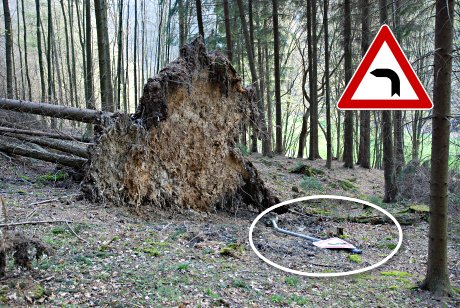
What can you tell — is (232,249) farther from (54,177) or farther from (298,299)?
(54,177)

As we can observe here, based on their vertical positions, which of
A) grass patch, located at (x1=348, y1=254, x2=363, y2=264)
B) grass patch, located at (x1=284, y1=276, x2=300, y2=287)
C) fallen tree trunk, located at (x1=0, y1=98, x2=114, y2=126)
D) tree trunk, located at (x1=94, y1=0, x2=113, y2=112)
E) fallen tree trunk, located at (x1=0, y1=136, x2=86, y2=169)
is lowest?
grass patch, located at (x1=348, y1=254, x2=363, y2=264)

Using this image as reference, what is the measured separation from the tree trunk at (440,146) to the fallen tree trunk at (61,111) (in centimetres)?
536

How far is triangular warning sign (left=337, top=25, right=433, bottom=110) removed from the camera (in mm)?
4641

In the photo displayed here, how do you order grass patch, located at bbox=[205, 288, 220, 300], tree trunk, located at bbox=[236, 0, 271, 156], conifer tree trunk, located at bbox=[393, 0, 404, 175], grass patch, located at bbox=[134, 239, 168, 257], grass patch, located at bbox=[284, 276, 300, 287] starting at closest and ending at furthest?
grass patch, located at bbox=[205, 288, 220, 300] → grass patch, located at bbox=[284, 276, 300, 287] → grass patch, located at bbox=[134, 239, 168, 257] → conifer tree trunk, located at bbox=[393, 0, 404, 175] → tree trunk, located at bbox=[236, 0, 271, 156]

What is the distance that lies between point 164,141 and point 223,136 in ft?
5.12

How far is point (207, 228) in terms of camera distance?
7477mm

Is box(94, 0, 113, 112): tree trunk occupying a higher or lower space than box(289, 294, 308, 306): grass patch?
higher

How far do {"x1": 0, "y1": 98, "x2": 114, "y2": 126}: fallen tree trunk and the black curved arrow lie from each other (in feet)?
15.6

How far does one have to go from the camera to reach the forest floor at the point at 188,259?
4.36m

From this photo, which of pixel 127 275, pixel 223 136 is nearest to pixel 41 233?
pixel 127 275

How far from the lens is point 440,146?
16.7 ft

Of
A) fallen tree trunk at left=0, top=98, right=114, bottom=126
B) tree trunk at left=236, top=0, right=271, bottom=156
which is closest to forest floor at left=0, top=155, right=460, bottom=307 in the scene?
fallen tree trunk at left=0, top=98, right=114, bottom=126

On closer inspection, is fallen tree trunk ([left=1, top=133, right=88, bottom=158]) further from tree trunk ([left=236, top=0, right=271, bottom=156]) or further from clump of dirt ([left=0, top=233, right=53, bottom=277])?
clump of dirt ([left=0, top=233, right=53, bottom=277])

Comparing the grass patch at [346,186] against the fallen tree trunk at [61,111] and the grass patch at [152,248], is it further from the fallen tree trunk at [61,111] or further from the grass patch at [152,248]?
the grass patch at [152,248]
